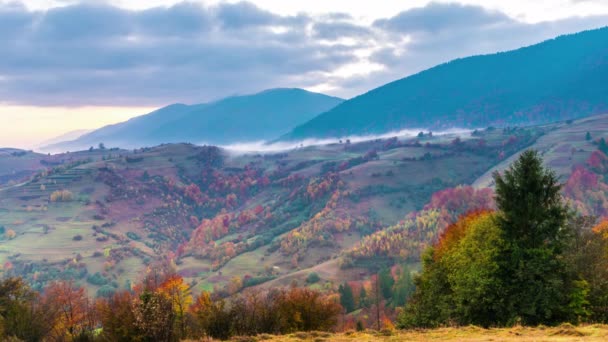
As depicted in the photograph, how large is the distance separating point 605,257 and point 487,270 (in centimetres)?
1541

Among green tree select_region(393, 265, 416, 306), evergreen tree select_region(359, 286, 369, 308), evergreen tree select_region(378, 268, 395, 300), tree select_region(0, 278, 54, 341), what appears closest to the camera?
tree select_region(0, 278, 54, 341)

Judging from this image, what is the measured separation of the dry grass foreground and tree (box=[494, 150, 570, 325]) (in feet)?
29.9

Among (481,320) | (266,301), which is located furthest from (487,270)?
(266,301)

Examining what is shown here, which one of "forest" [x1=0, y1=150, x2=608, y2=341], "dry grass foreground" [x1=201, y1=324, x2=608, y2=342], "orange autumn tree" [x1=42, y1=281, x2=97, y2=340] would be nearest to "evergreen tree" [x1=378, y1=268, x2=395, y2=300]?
"forest" [x1=0, y1=150, x2=608, y2=341]

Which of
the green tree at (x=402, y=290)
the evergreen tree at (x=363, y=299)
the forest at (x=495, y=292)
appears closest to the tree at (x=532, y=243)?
the forest at (x=495, y=292)

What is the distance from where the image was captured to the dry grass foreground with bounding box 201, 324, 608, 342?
36.8m

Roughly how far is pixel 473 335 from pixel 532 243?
2039 centimetres

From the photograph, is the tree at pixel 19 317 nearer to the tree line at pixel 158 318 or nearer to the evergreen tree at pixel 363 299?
the tree line at pixel 158 318

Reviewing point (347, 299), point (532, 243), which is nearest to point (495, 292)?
point (532, 243)

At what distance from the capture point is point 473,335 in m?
40.8

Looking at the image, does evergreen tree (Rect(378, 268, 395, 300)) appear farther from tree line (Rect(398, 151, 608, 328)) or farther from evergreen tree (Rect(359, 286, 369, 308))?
tree line (Rect(398, 151, 608, 328))

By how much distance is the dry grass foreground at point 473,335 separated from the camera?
121ft

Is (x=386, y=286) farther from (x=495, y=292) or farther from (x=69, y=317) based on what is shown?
(x=495, y=292)

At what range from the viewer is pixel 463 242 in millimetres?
65125
